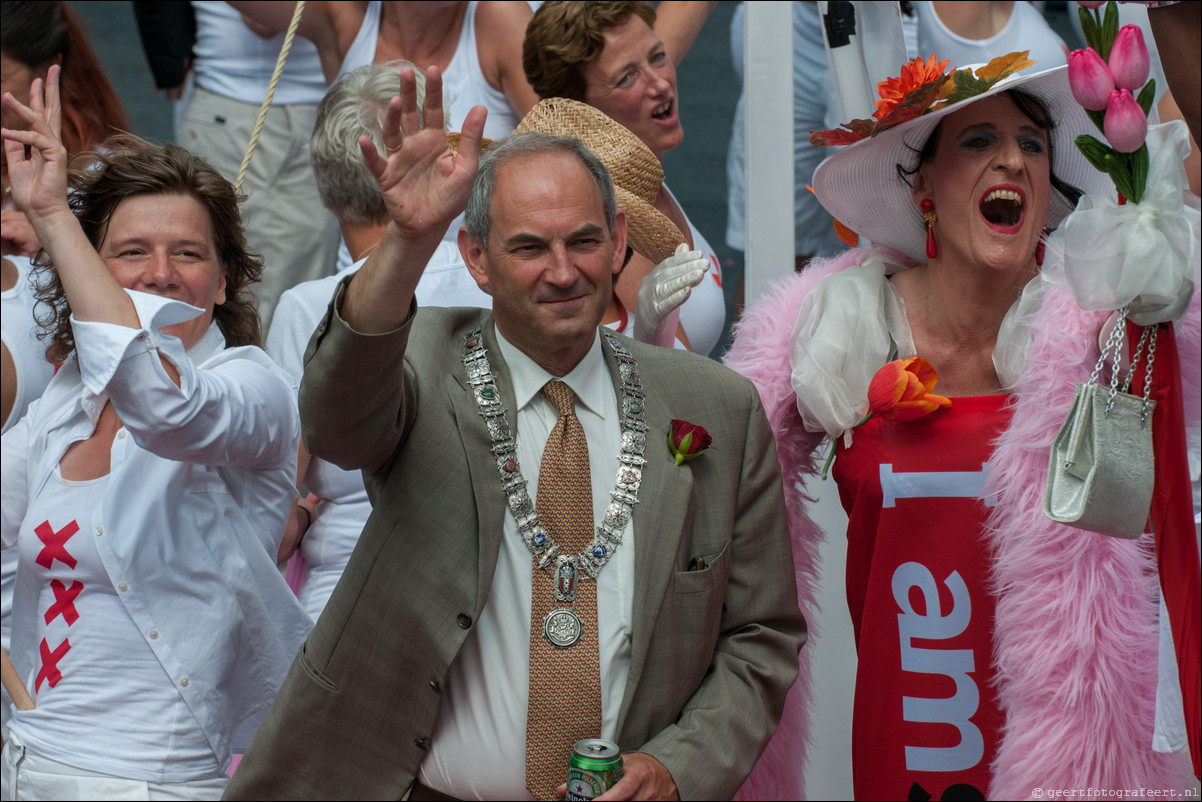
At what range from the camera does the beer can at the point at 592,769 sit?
2213mm

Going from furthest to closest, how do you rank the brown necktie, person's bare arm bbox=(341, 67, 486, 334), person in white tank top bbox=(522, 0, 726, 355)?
person in white tank top bbox=(522, 0, 726, 355) < the brown necktie < person's bare arm bbox=(341, 67, 486, 334)

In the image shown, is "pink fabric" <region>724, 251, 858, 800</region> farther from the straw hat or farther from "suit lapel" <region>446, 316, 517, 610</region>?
"suit lapel" <region>446, 316, 517, 610</region>

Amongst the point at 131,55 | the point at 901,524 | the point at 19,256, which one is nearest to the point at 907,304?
the point at 901,524

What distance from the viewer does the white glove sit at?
3.08 metres

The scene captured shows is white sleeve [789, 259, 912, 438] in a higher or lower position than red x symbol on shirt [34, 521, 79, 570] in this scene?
higher

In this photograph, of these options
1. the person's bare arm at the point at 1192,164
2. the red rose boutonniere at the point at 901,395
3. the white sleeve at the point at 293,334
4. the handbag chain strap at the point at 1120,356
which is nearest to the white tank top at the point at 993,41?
the person's bare arm at the point at 1192,164

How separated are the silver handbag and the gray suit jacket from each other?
61 centimetres

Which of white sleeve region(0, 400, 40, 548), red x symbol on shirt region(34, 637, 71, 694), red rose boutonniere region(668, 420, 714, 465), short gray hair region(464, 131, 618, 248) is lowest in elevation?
red x symbol on shirt region(34, 637, 71, 694)

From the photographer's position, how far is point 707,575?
2498 mm

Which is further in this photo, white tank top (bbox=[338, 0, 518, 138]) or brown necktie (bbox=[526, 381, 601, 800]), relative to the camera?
white tank top (bbox=[338, 0, 518, 138])

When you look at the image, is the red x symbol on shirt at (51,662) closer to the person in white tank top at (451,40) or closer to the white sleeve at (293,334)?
the white sleeve at (293,334)

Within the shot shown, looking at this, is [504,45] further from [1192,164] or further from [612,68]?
[1192,164]

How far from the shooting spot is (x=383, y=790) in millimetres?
2412

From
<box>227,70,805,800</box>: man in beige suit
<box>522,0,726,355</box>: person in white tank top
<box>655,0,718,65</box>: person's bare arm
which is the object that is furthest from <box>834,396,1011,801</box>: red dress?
<box>655,0,718,65</box>: person's bare arm
